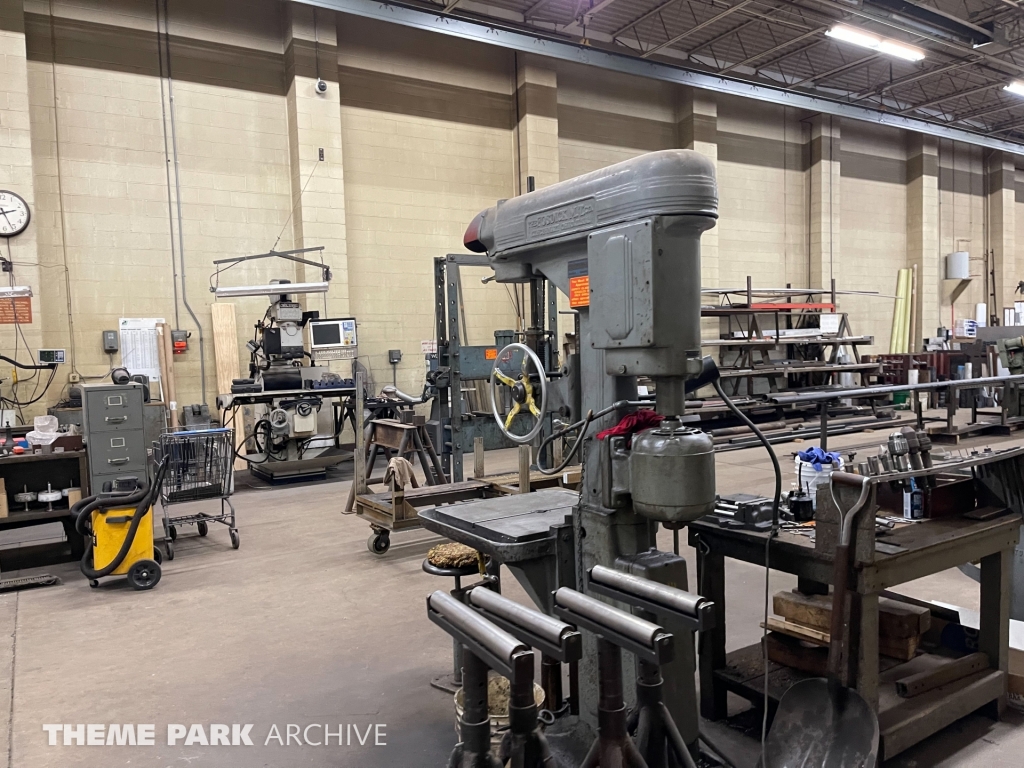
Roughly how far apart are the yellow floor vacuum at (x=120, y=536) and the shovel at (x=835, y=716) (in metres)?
3.17

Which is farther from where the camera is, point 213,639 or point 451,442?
point 451,442

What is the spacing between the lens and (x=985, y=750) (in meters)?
2.09

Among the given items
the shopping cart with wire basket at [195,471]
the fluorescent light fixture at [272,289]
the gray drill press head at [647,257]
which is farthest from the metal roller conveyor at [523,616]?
the fluorescent light fixture at [272,289]

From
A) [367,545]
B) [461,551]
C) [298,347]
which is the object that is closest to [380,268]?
[298,347]

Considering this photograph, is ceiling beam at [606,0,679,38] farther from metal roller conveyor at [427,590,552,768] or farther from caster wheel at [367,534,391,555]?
metal roller conveyor at [427,590,552,768]

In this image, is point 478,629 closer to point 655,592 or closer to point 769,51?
point 655,592

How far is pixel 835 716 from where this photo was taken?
1.86 meters

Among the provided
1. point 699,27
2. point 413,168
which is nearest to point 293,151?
point 413,168

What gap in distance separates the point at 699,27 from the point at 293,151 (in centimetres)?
465

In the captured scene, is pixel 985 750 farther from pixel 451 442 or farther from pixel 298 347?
pixel 298 347

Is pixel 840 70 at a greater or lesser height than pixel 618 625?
greater

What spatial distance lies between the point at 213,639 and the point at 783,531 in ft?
7.83

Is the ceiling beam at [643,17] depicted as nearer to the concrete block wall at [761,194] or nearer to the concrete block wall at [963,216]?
the concrete block wall at [761,194]

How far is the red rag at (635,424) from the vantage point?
1877mm
